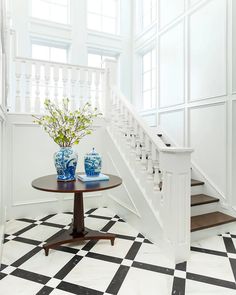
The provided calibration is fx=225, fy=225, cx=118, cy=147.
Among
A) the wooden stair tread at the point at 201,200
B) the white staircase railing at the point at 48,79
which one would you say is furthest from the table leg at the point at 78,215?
the white staircase railing at the point at 48,79

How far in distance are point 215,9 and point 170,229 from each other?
281cm

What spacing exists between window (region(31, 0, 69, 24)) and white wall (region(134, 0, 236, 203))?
2.06 m

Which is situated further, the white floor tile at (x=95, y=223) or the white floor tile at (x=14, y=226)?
the white floor tile at (x=95, y=223)

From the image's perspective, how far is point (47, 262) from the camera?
1.91 m

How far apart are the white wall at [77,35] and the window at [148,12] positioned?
0.41 metres

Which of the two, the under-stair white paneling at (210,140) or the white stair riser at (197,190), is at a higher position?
the under-stair white paneling at (210,140)

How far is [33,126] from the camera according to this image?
302 cm

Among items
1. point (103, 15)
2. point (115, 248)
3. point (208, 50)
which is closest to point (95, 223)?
point (115, 248)

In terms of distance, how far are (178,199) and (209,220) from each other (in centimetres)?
83

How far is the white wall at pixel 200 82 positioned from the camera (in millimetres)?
2752

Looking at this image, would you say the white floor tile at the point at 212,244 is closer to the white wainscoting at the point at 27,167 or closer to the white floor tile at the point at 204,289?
the white floor tile at the point at 204,289

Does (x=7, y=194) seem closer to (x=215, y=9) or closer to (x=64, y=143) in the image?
(x=64, y=143)

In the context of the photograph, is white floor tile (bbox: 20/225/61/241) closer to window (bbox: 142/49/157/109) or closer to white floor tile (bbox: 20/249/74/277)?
white floor tile (bbox: 20/249/74/277)

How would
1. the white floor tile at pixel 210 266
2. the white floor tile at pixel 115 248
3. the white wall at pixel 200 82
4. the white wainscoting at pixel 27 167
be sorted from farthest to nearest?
the white wainscoting at pixel 27 167, the white wall at pixel 200 82, the white floor tile at pixel 115 248, the white floor tile at pixel 210 266
